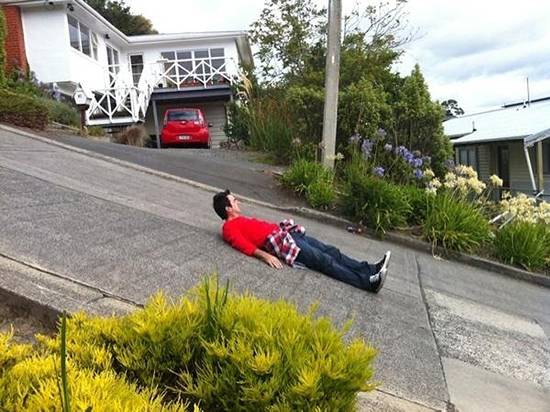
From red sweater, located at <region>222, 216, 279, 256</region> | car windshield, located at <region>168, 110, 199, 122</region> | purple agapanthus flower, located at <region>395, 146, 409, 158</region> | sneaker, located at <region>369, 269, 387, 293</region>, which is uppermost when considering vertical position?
car windshield, located at <region>168, 110, 199, 122</region>

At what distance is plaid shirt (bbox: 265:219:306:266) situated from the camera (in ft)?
18.7

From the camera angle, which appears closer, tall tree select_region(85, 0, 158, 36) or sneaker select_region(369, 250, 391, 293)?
sneaker select_region(369, 250, 391, 293)

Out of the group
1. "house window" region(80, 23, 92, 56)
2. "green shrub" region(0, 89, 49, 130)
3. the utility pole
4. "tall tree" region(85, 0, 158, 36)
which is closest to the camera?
the utility pole

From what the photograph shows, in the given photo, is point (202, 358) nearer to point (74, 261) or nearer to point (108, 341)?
point (108, 341)

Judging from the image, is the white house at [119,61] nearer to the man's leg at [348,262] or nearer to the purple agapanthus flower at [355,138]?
the purple agapanthus flower at [355,138]

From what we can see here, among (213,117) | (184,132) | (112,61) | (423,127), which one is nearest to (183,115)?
(184,132)

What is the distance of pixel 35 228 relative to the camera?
193 inches

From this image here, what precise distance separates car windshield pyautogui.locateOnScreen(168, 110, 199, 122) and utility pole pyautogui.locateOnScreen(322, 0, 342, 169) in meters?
12.7

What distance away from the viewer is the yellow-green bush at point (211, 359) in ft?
7.26

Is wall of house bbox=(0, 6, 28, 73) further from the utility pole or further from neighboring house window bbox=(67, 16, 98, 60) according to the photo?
the utility pole

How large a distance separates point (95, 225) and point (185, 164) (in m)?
6.48

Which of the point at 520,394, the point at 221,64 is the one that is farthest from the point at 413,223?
the point at 221,64

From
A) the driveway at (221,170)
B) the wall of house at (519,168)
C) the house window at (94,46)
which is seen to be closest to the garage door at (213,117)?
the house window at (94,46)

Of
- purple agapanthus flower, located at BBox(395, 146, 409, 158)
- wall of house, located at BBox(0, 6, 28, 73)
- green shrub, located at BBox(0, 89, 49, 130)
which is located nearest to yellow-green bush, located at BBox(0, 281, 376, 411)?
purple agapanthus flower, located at BBox(395, 146, 409, 158)
